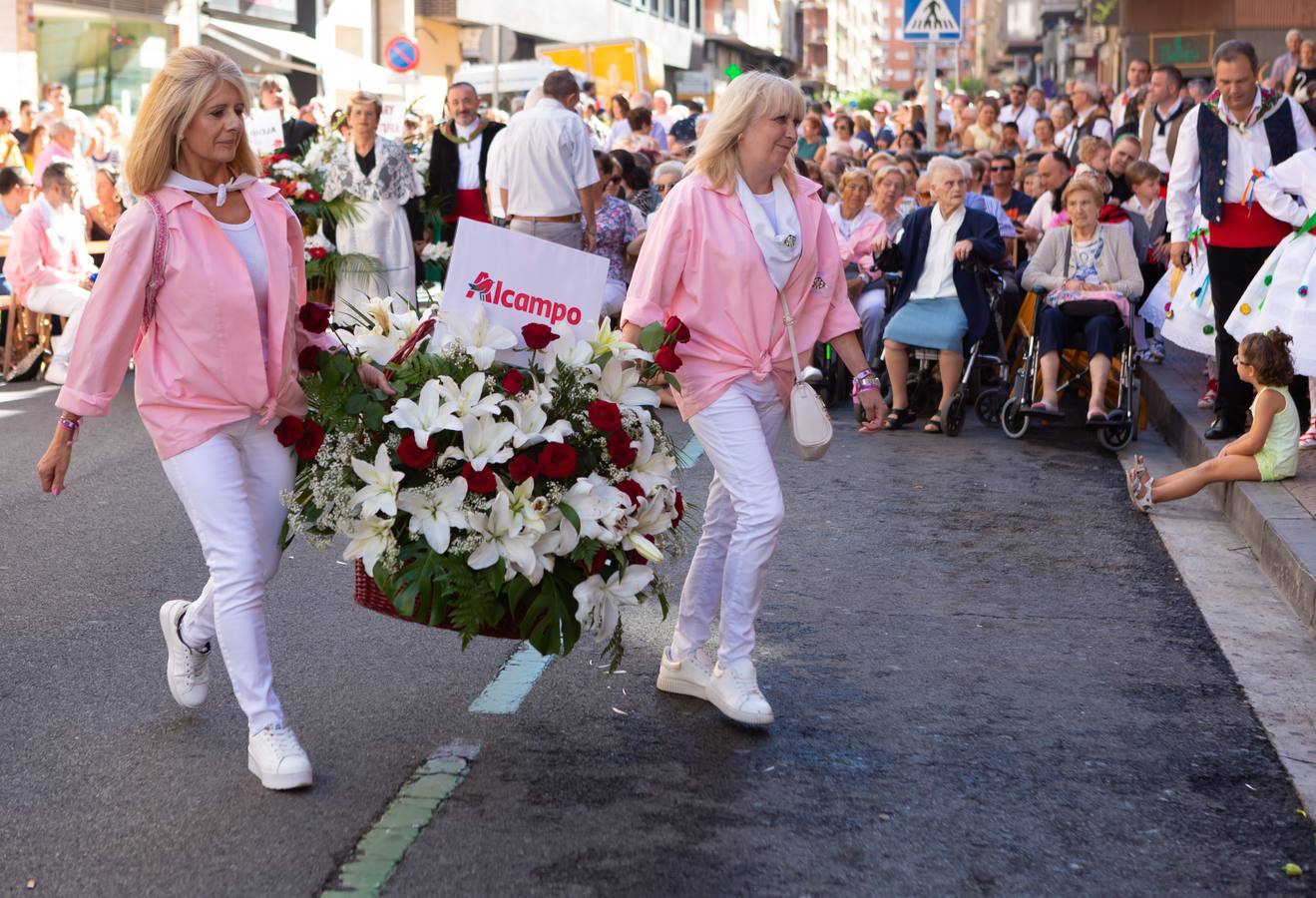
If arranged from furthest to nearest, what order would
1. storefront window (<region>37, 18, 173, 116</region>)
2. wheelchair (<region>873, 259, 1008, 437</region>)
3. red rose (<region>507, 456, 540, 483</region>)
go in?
storefront window (<region>37, 18, 173, 116</region>)
wheelchair (<region>873, 259, 1008, 437</region>)
red rose (<region>507, 456, 540, 483</region>)

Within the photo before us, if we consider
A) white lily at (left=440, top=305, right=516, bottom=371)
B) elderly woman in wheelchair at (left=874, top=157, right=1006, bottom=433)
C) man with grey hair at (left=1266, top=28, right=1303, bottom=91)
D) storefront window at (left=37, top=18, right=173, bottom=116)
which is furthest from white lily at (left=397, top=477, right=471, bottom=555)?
storefront window at (left=37, top=18, right=173, bottom=116)

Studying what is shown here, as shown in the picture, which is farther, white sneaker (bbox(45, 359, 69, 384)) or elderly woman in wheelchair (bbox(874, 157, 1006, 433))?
elderly woman in wheelchair (bbox(874, 157, 1006, 433))

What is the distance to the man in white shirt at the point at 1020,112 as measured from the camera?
25230 mm

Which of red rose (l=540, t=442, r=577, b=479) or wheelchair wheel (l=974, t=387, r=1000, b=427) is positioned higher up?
red rose (l=540, t=442, r=577, b=479)

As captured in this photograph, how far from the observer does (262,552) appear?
453 cm

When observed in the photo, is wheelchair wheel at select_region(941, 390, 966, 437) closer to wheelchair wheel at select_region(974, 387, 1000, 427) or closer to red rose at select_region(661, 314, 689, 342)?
wheelchair wheel at select_region(974, 387, 1000, 427)

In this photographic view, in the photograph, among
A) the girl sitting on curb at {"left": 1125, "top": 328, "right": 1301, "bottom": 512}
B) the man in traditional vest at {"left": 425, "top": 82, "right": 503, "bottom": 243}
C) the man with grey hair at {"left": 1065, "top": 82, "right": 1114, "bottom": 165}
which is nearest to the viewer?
the girl sitting on curb at {"left": 1125, "top": 328, "right": 1301, "bottom": 512}

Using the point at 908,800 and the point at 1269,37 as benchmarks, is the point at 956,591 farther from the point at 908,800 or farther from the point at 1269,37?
the point at 1269,37

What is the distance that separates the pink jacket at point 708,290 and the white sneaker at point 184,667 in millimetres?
1554

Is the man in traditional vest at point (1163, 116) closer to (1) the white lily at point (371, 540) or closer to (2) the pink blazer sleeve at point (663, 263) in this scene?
(2) the pink blazer sleeve at point (663, 263)

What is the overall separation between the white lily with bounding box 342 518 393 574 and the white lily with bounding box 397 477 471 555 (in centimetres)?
6

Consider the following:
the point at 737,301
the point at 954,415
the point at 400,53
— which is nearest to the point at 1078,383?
the point at 954,415

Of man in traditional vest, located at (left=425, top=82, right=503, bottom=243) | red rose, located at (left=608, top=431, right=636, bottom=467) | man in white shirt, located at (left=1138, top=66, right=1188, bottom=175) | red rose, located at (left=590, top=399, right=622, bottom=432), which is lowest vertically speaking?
red rose, located at (left=608, top=431, right=636, bottom=467)

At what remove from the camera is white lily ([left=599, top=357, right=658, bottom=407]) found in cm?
458
